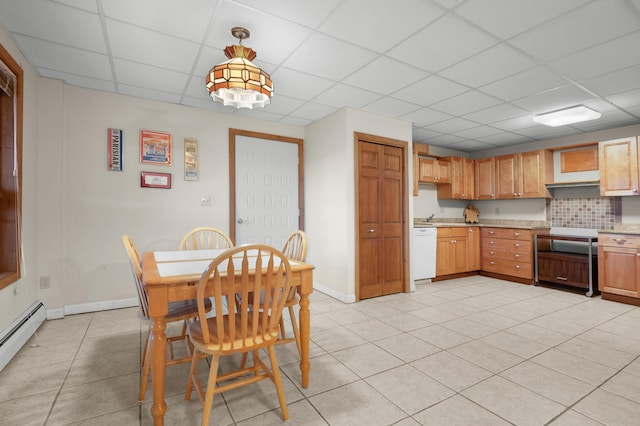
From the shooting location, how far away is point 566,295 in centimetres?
442

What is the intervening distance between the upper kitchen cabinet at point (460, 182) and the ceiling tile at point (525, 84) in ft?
8.21

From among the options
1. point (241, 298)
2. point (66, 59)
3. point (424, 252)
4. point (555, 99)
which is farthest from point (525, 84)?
point (66, 59)

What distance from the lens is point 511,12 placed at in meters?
2.14

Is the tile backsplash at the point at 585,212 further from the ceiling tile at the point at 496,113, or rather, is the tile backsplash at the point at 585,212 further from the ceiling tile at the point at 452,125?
the ceiling tile at the point at 452,125

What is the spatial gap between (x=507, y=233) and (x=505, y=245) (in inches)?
8.6

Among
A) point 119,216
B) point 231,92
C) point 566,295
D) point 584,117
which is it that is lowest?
point 566,295

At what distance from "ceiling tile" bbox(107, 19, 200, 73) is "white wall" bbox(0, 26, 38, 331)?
0.88m

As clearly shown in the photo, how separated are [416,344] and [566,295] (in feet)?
10.5

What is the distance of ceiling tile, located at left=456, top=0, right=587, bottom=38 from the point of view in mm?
2049

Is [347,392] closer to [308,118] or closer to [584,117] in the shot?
[308,118]

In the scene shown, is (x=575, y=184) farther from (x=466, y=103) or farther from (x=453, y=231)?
(x=466, y=103)

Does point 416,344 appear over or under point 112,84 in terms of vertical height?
under

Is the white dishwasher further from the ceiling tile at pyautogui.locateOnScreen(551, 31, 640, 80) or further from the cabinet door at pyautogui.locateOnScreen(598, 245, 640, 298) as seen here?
the ceiling tile at pyautogui.locateOnScreen(551, 31, 640, 80)

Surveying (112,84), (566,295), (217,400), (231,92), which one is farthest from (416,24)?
(566,295)
